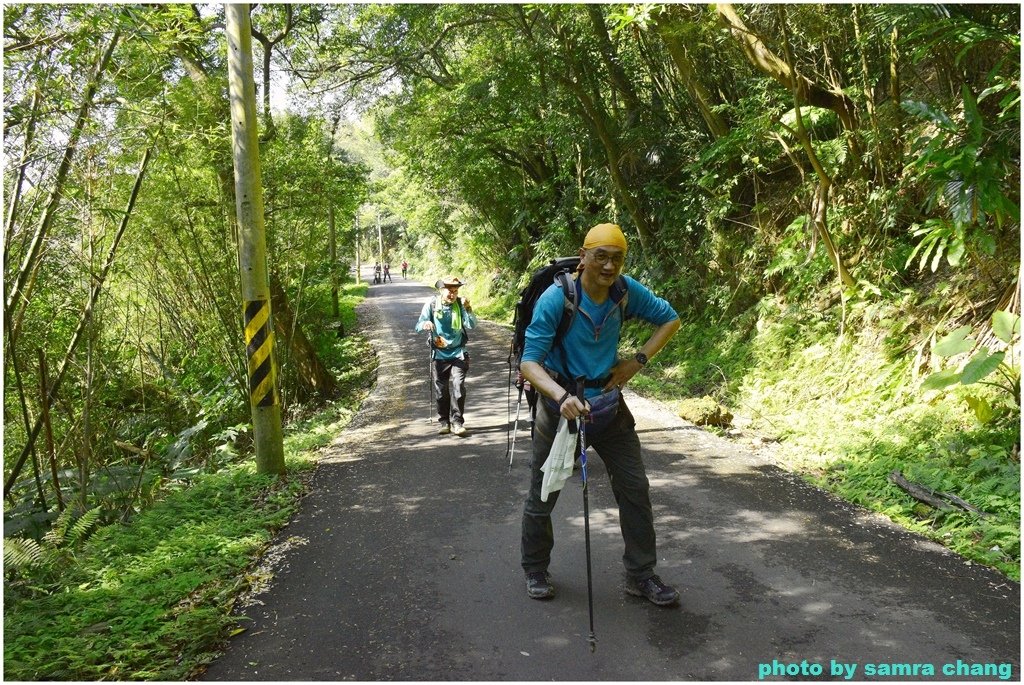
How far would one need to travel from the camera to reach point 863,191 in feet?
31.4

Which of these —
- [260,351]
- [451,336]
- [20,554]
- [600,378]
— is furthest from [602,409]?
[451,336]

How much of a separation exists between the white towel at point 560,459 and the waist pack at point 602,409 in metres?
0.17

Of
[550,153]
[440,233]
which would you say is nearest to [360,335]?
[550,153]

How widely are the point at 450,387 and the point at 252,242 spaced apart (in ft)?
10.0

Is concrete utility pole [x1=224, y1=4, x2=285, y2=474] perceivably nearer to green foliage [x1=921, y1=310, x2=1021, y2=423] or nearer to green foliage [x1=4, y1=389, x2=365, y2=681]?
green foliage [x1=4, y1=389, x2=365, y2=681]

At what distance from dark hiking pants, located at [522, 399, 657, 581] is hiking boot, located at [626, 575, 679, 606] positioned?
0.04 metres

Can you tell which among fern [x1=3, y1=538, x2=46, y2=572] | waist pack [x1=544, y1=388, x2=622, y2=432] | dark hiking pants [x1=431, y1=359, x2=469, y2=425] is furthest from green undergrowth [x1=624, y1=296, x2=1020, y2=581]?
fern [x1=3, y1=538, x2=46, y2=572]

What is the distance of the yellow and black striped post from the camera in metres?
7.19

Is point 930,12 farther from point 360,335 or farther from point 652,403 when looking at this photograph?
point 360,335

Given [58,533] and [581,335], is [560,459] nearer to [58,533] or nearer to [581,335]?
[581,335]

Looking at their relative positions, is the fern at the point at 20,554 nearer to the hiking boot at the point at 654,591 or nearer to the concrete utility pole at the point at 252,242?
the concrete utility pole at the point at 252,242

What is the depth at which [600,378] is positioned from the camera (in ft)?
13.8

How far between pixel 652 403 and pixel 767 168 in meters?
4.66

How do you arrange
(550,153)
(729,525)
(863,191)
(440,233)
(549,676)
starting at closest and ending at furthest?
(549,676) < (729,525) < (863,191) < (550,153) < (440,233)
